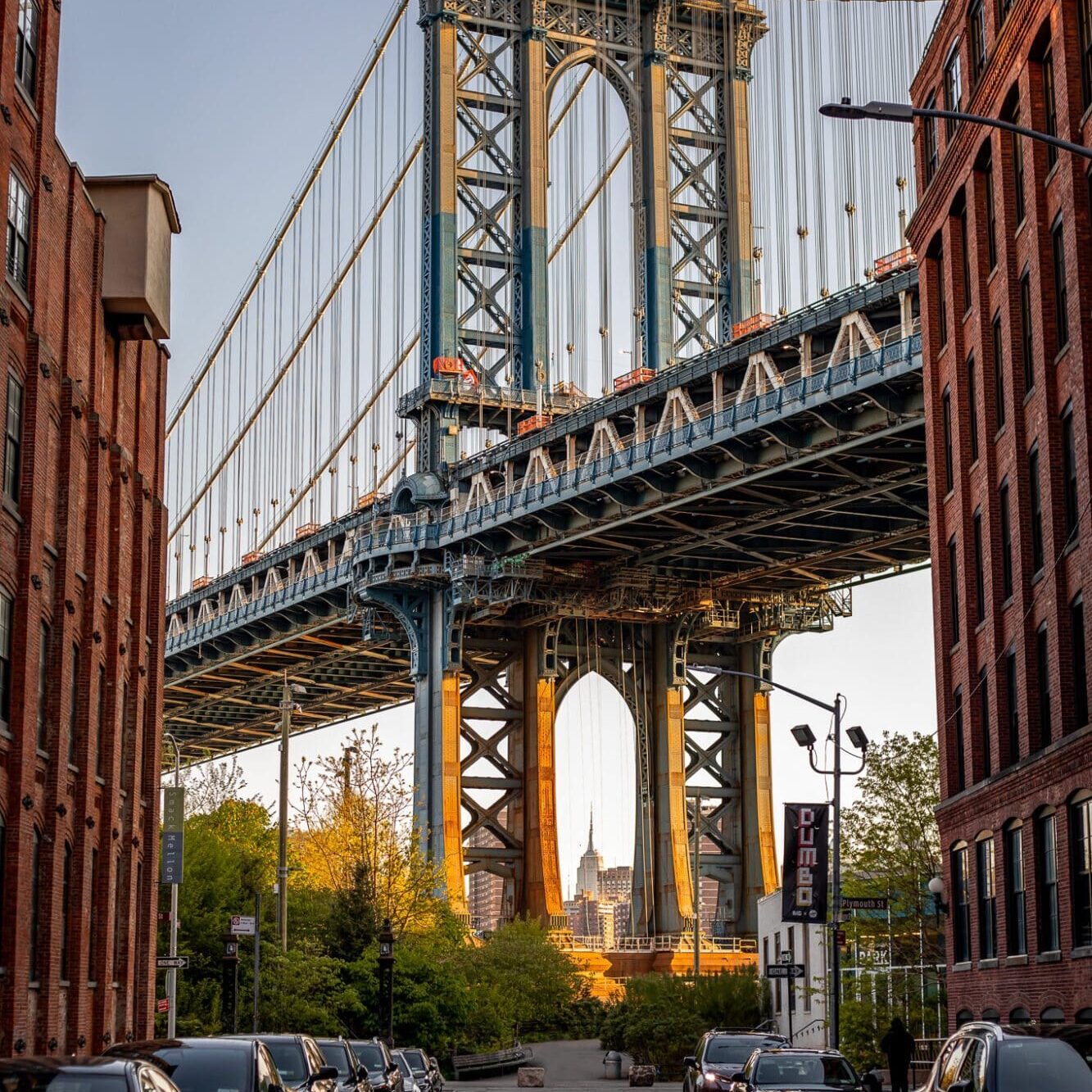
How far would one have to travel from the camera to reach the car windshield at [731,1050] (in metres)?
32.7

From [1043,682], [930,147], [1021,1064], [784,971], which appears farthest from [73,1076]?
[930,147]

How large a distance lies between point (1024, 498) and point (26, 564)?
16.9 metres

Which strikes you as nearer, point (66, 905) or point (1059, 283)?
point (66, 905)

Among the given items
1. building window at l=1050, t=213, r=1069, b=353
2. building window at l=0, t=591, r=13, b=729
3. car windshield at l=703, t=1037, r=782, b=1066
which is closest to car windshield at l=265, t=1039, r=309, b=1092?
building window at l=0, t=591, r=13, b=729

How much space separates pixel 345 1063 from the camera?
1128 inches

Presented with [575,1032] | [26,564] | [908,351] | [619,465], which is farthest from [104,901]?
[575,1032]

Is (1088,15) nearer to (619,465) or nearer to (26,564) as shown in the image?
(26,564)

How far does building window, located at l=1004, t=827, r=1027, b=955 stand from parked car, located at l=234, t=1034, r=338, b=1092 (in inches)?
584

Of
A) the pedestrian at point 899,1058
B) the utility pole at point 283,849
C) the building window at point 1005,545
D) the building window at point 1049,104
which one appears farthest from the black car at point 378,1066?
the building window at point 1049,104

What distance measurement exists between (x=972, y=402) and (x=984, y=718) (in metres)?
6.37

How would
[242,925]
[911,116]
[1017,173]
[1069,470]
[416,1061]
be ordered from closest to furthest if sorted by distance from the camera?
[911,116], [1069,470], [1017,173], [416,1061], [242,925]

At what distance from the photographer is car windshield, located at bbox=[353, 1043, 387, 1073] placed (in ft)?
106

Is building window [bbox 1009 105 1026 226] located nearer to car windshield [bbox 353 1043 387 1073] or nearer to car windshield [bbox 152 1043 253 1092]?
car windshield [bbox 353 1043 387 1073]

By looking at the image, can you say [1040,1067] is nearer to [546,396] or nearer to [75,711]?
[75,711]
